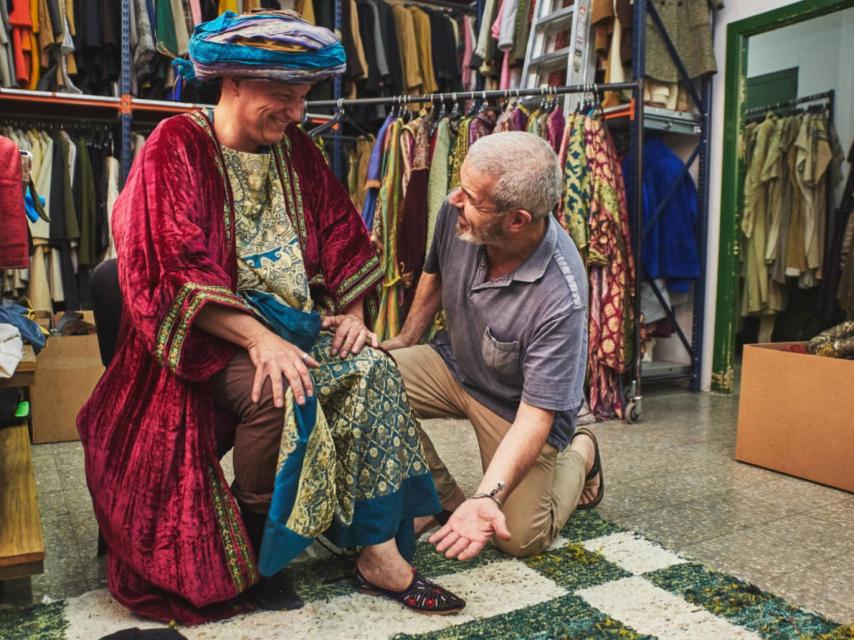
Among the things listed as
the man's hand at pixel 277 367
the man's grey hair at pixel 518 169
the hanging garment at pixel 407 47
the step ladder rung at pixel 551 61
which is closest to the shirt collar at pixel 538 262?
the man's grey hair at pixel 518 169

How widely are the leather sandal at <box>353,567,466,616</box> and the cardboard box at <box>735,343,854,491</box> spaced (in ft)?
5.03

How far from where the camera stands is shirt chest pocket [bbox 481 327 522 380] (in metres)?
1.85

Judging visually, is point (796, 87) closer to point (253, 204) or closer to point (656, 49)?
point (656, 49)

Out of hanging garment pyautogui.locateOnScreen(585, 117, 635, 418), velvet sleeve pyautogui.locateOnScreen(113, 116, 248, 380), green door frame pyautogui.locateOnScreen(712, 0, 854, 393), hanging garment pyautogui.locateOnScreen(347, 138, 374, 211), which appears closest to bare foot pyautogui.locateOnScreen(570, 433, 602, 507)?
velvet sleeve pyautogui.locateOnScreen(113, 116, 248, 380)

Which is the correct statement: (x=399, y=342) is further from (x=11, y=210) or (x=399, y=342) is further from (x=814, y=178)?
(x=814, y=178)

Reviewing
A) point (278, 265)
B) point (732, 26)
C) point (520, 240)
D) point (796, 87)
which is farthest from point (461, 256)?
point (796, 87)

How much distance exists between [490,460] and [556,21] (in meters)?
2.87

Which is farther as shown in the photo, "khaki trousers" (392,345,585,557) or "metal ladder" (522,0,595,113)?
"metal ladder" (522,0,595,113)

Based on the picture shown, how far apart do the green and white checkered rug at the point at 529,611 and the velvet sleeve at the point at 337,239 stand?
69 cm

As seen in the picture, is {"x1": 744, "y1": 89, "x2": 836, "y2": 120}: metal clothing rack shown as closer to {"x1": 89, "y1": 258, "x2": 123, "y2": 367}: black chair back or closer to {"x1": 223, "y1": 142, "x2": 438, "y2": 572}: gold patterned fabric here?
{"x1": 223, "y1": 142, "x2": 438, "y2": 572}: gold patterned fabric

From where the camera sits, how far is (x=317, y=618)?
1595 millimetres

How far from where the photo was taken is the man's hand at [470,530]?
1.23 meters

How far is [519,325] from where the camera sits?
72.1 inches

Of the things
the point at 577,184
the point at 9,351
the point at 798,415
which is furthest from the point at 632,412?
the point at 9,351
